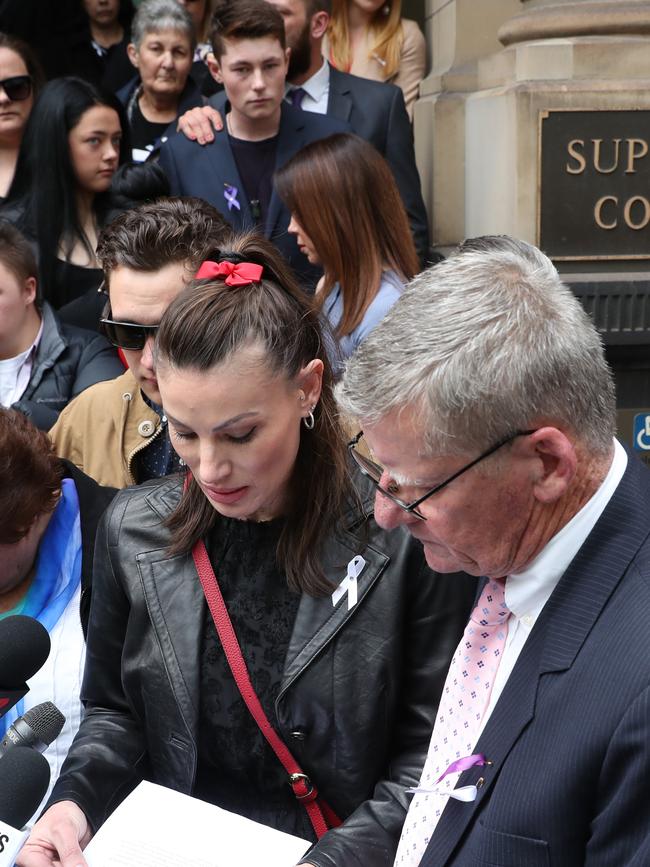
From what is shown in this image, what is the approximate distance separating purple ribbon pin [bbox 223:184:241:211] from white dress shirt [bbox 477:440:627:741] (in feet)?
11.6

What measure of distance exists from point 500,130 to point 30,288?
228cm

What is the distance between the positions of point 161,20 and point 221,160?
4.12 feet

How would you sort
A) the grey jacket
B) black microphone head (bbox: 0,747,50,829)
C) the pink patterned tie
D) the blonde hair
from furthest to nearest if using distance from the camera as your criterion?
the blonde hair
the grey jacket
the pink patterned tie
black microphone head (bbox: 0,747,50,829)

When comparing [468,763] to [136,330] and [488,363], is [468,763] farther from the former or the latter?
[136,330]

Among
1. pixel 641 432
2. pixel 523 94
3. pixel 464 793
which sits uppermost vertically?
pixel 523 94

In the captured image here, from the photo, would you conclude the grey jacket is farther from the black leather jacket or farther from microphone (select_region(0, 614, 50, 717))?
microphone (select_region(0, 614, 50, 717))

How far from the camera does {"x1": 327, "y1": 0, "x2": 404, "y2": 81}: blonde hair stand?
6.60 m

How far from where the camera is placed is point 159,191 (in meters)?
5.23

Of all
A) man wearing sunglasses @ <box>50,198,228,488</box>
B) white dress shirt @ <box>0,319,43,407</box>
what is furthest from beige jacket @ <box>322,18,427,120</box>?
man wearing sunglasses @ <box>50,198,228,488</box>

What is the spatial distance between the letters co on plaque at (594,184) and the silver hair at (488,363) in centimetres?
343

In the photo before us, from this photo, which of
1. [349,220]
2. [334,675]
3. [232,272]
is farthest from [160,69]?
[334,675]

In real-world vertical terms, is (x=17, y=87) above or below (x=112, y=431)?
above

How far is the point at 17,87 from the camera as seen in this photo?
5477 millimetres

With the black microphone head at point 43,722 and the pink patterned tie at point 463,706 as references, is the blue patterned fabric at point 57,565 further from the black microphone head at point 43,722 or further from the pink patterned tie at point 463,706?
the pink patterned tie at point 463,706
